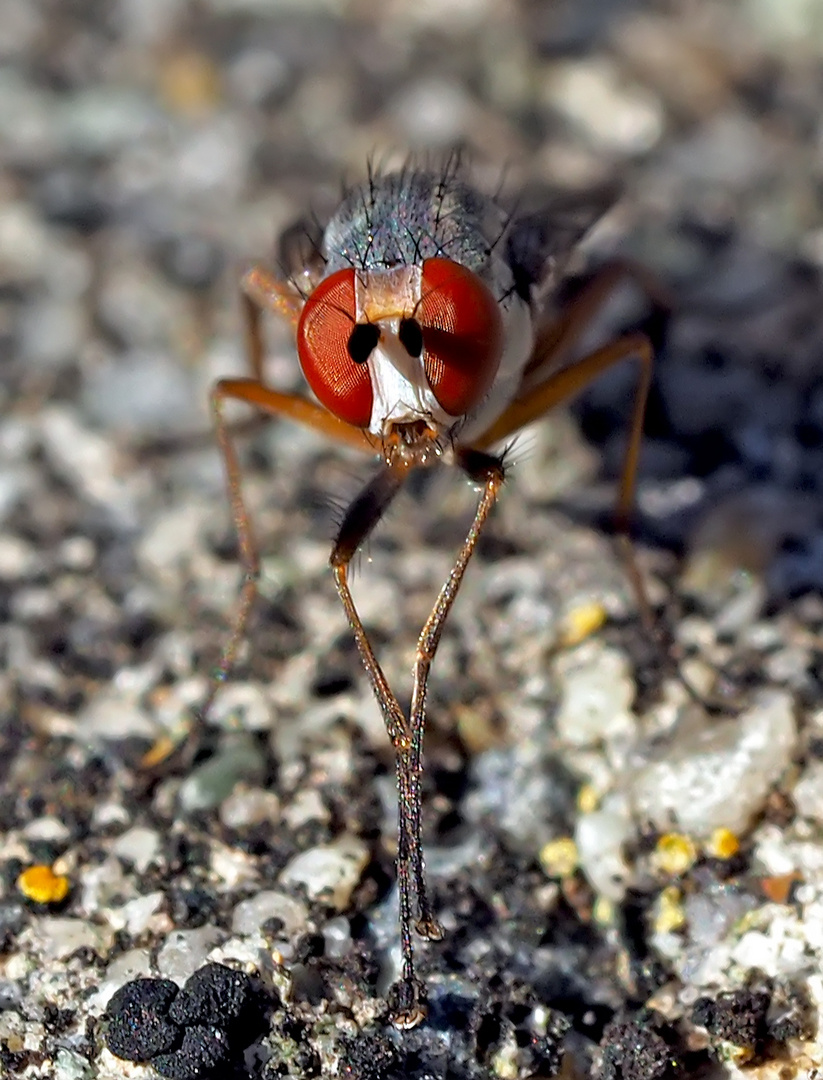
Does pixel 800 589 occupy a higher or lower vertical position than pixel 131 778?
higher

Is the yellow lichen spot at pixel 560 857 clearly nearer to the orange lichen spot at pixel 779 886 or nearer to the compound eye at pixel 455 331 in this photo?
the orange lichen spot at pixel 779 886

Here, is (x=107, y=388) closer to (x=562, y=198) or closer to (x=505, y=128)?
(x=562, y=198)

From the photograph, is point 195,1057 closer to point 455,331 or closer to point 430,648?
point 430,648

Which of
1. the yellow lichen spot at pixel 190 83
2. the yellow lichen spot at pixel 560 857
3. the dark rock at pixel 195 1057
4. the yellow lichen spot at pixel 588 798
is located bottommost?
the dark rock at pixel 195 1057

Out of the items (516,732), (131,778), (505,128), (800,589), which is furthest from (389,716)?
(505,128)

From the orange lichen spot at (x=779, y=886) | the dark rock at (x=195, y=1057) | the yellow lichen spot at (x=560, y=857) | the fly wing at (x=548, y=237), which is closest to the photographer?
the dark rock at (x=195, y=1057)

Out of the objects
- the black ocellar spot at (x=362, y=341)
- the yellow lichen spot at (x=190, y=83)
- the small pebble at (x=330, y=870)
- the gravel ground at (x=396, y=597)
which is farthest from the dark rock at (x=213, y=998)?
the yellow lichen spot at (x=190, y=83)

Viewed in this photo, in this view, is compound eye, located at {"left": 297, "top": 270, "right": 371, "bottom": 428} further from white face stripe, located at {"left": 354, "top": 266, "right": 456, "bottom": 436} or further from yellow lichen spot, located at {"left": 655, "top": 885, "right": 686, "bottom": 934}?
yellow lichen spot, located at {"left": 655, "top": 885, "right": 686, "bottom": 934}
